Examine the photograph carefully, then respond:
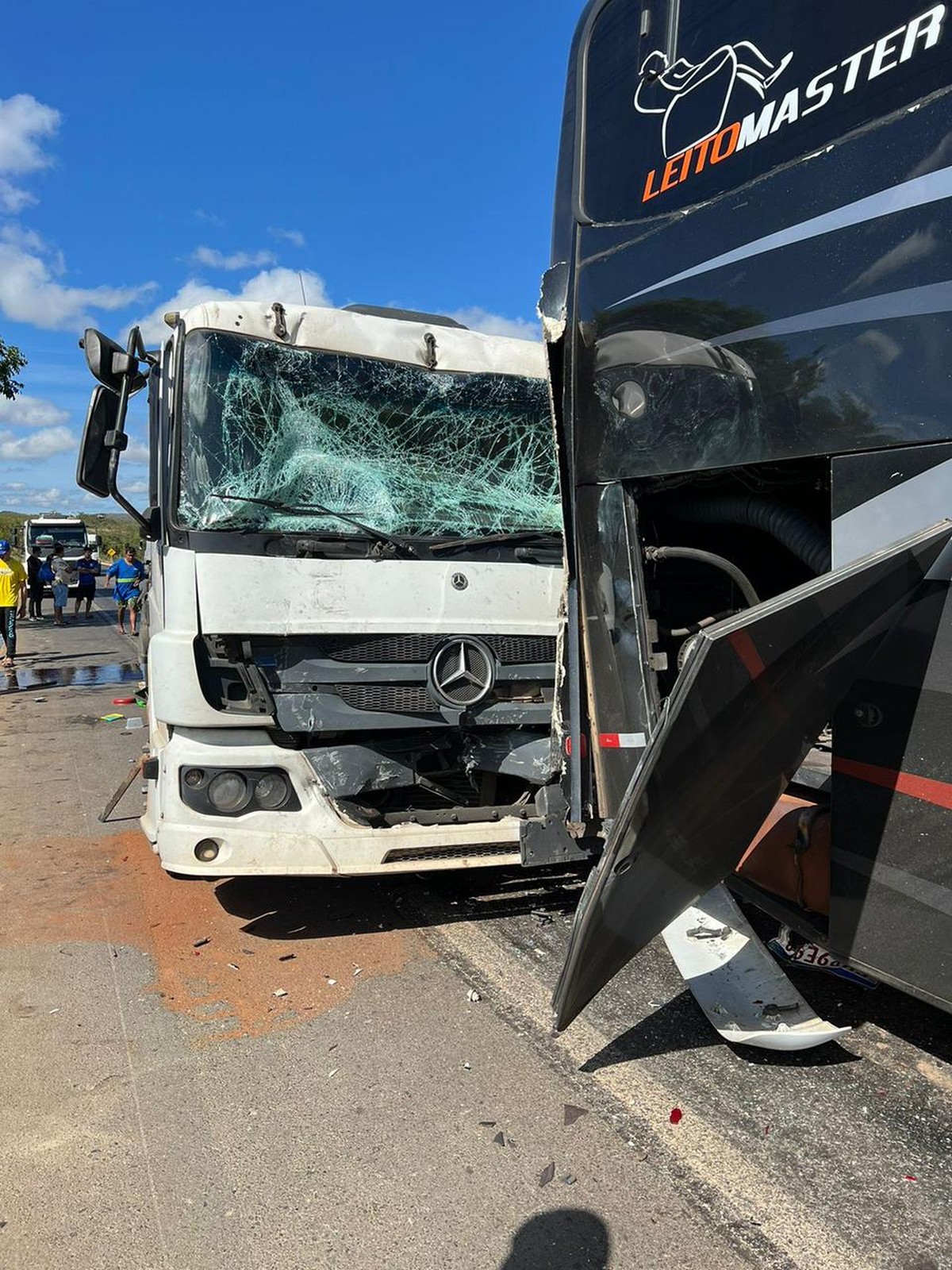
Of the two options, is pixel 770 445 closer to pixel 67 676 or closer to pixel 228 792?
pixel 228 792

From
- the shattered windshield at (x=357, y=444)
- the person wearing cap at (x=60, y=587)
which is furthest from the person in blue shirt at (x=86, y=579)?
the shattered windshield at (x=357, y=444)

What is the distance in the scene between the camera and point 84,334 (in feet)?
15.0

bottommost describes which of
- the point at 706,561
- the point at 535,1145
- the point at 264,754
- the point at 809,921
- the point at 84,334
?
the point at 535,1145

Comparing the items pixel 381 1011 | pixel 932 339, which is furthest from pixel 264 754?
pixel 932 339

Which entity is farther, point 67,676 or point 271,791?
point 67,676

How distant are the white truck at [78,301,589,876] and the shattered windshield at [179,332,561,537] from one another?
0.4 inches

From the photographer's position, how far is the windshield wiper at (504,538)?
436cm

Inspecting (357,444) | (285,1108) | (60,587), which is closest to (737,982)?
(285,1108)

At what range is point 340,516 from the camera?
429cm

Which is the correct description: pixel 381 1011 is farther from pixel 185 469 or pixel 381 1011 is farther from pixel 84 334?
pixel 84 334

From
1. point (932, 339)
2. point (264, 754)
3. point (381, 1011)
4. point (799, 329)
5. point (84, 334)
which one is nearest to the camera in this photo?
point (932, 339)

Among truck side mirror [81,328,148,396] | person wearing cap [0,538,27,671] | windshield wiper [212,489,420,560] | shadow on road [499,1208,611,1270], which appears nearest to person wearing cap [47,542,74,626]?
person wearing cap [0,538,27,671]

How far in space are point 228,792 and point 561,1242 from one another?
2279 millimetres

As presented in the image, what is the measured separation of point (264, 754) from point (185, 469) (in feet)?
4.35
